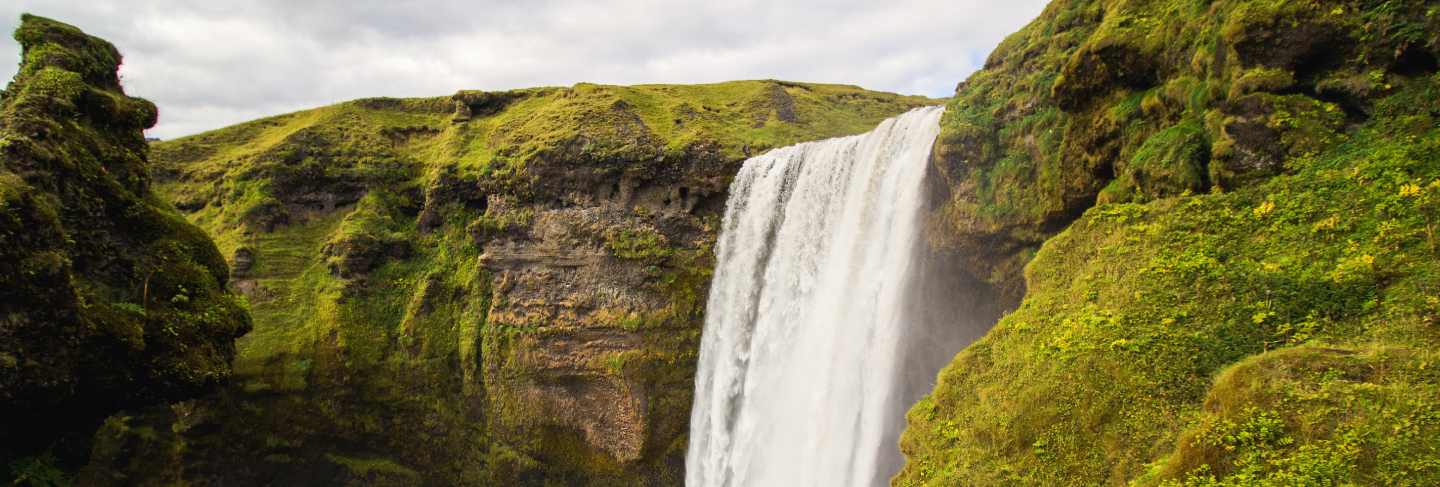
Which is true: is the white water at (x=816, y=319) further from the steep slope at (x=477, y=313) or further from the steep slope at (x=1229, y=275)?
the steep slope at (x=1229, y=275)

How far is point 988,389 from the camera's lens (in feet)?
26.0

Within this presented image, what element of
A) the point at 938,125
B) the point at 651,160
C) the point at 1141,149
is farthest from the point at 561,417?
the point at 1141,149

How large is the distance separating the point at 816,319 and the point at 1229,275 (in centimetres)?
794

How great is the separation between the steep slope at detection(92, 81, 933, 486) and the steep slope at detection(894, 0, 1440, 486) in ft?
40.8

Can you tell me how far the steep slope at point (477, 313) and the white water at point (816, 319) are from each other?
191 cm

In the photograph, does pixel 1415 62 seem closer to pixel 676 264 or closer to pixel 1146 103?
pixel 1146 103

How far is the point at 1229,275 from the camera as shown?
23.0 feet

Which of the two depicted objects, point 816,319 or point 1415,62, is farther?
point 816,319

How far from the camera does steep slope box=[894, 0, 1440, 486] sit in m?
5.20

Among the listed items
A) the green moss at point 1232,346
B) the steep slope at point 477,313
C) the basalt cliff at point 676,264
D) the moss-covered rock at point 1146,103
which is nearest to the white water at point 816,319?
the basalt cliff at point 676,264

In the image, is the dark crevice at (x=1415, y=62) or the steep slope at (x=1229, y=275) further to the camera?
the dark crevice at (x=1415, y=62)

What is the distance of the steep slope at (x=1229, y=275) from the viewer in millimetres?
5203

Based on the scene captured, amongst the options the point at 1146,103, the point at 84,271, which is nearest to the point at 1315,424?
the point at 1146,103

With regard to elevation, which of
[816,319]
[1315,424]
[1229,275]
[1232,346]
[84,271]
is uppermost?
[1229,275]
